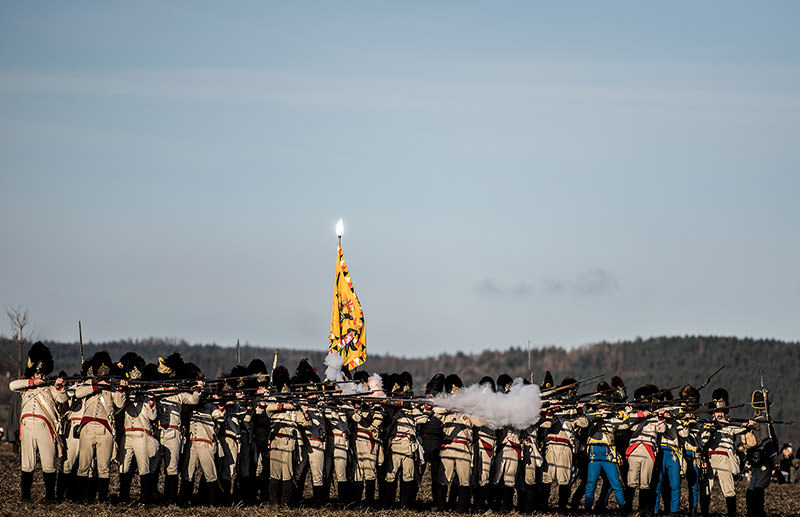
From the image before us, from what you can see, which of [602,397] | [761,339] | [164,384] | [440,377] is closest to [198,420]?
[164,384]

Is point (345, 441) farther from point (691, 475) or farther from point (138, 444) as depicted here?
point (691, 475)

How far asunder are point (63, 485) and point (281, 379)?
3.86m

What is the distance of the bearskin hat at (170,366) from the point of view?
1838cm

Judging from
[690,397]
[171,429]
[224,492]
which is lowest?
[224,492]

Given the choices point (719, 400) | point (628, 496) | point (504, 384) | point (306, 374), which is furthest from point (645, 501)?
point (306, 374)

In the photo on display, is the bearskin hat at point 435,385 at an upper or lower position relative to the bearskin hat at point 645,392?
upper

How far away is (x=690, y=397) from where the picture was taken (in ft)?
67.7

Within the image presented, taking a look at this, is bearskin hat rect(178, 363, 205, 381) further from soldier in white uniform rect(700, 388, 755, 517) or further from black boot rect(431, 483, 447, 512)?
soldier in white uniform rect(700, 388, 755, 517)

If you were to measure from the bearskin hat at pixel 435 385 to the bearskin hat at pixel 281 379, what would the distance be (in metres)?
2.37

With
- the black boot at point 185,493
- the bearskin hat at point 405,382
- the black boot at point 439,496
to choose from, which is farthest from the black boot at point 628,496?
the black boot at point 185,493

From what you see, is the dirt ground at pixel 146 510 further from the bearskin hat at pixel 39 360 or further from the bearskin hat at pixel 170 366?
the bearskin hat at pixel 170 366

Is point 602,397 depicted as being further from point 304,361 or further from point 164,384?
point 164,384

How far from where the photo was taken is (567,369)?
417 ft

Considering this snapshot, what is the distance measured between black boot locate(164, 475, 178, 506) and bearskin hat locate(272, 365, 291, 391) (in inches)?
89.6
